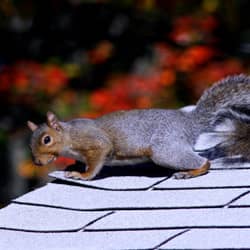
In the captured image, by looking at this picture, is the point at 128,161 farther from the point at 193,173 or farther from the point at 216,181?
the point at 216,181

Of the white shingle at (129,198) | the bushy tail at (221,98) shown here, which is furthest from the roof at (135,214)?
the bushy tail at (221,98)

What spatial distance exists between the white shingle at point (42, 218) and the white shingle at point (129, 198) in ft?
0.30

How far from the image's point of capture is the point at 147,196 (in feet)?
14.4

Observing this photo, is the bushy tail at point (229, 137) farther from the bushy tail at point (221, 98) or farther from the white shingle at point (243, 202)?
the white shingle at point (243, 202)

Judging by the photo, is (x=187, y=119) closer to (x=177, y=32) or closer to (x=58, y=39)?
(x=177, y=32)

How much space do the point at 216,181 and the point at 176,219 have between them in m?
0.68

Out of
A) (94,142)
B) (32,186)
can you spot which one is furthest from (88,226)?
(32,186)

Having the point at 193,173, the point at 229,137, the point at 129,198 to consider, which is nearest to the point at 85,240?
the point at 129,198

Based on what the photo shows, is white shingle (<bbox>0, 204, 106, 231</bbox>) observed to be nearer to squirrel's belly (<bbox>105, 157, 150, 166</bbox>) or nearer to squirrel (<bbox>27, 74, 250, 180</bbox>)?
squirrel (<bbox>27, 74, 250, 180</bbox>)

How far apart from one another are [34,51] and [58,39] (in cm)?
41

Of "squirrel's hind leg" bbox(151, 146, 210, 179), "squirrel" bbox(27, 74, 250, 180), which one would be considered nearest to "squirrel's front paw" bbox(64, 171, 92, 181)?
"squirrel" bbox(27, 74, 250, 180)

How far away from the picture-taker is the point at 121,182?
15.5 ft

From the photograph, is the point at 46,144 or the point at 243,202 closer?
the point at 243,202

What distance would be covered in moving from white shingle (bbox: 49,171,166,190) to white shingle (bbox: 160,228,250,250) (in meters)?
0.93
